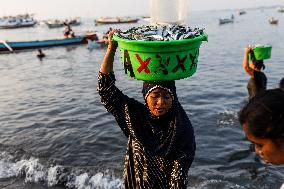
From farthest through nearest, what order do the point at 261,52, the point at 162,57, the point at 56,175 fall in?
1. the point at 261,52
2. the point at 56,175
3. the point at 162,57

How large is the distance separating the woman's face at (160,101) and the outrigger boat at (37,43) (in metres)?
34.5

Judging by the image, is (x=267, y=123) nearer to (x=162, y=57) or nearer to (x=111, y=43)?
(x=162, y=57)

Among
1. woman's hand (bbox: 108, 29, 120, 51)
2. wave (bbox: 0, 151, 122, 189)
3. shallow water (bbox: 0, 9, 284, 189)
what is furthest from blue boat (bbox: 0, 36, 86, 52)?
woman's hand (bbox: 108, 29, 120, 51)

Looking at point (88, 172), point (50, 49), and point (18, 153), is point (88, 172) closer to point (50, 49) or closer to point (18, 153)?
point (18, 153)

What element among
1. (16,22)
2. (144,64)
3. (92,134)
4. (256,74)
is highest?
(144,64)

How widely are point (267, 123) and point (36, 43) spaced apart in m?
38.0

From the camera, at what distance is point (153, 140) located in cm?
298

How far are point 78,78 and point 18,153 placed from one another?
12.3 meters

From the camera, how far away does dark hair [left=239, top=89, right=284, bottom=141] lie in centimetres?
173

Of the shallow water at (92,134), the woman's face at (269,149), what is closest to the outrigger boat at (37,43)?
the shallow water at (92,134)

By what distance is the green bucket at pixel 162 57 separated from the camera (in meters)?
2.57

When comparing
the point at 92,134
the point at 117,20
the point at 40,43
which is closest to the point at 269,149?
the point at 92,134

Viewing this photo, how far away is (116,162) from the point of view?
8.44 meters

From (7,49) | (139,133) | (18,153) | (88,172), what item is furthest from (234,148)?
(7,49)
